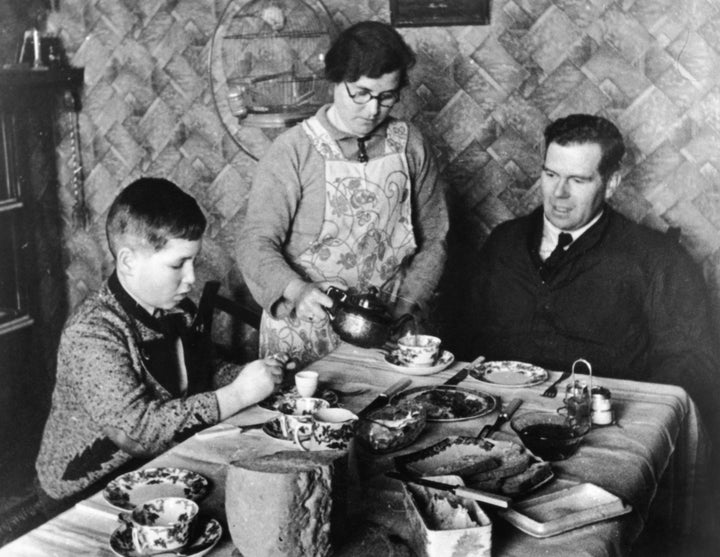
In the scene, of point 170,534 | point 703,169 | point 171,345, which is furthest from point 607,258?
point 170,534

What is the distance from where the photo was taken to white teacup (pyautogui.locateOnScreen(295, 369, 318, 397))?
1.92 m

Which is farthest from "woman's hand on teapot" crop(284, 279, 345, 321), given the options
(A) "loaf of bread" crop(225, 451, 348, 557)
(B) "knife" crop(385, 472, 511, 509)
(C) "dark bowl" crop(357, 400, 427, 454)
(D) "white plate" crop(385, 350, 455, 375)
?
(A) "loaf of bread" crop(225, 451, 348, 557)

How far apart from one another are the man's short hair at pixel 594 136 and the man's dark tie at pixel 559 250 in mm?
222

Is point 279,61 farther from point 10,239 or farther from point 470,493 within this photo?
point 470,493

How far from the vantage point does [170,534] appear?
124 cm

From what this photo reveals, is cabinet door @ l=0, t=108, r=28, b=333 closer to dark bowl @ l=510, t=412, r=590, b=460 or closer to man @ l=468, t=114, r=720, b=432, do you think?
man @ l=468, t=114, r=720, b=432

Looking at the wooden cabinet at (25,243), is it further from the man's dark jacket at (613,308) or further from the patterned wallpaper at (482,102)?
the man's dark jacket at (613,308)

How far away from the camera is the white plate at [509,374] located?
2117 mm

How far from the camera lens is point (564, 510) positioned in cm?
141

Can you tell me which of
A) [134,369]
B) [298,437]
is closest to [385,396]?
[298,437]

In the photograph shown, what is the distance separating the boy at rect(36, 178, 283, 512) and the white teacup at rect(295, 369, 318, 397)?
2.1 inches

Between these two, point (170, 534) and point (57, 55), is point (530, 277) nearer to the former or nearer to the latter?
point (170, 534)

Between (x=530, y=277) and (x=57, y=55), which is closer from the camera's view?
(x=530, y=277)

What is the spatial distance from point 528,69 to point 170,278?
5.56ft
